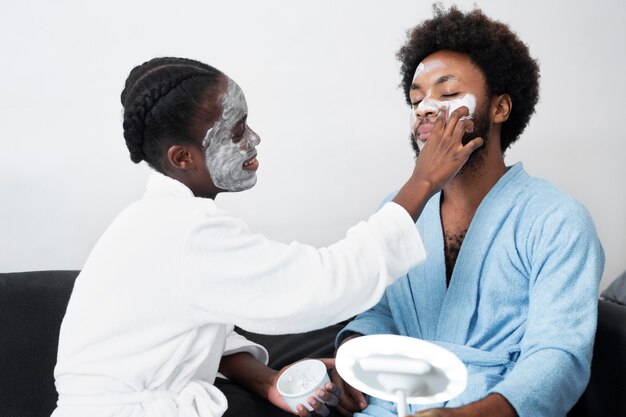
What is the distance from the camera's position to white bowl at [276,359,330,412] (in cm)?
111

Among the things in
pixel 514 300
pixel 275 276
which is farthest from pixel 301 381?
pixel 514 300

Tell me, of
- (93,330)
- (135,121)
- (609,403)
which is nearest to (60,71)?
(135,121)

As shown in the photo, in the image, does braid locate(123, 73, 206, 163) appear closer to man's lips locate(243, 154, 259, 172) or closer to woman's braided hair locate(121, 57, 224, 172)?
woman's braided hair locate(121, 57, 224, 172)

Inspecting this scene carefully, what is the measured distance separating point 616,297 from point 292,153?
1.04 metres

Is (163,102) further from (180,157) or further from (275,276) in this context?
(275,276)

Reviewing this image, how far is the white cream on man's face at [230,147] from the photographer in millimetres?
1113

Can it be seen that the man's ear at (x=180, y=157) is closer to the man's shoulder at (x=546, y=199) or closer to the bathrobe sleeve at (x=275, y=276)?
the bathrobe sleeve at (x=275, y=276)

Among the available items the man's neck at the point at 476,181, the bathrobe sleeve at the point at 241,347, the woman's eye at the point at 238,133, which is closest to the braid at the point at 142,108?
the woman's eye at the point at 238,133

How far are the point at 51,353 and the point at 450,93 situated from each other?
1039 millimetres

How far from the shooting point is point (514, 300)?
1231 millimetres

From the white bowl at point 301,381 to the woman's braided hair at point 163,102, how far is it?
45cm

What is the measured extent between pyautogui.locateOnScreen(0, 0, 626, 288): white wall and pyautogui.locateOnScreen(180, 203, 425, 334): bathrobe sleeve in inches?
36.9

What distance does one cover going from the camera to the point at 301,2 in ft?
6.34

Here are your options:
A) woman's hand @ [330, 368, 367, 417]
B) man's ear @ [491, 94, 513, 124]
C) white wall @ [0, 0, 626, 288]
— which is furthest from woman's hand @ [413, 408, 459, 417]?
white wall @ [0, 0, 626, 288]
